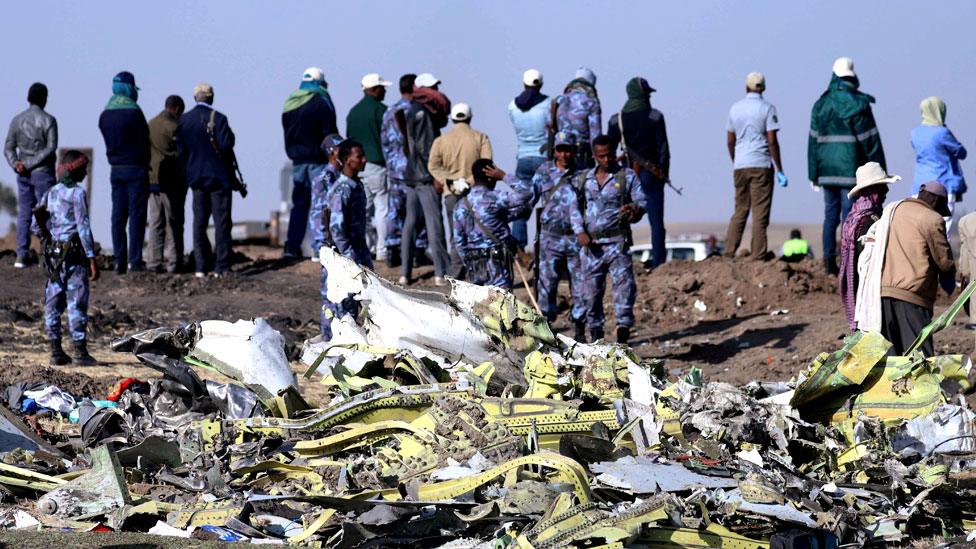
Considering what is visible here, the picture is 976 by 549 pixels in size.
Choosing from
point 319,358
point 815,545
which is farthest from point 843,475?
point 319,358

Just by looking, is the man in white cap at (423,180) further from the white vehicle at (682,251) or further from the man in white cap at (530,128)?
the white vehicle at (682,251)

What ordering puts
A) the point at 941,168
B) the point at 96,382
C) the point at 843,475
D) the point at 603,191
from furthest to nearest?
the point at 941,168
the point at 603,191
the point at 96,382
the point at 843,475

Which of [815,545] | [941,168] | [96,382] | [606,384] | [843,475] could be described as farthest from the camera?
[941,168]

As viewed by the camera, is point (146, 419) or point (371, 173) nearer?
point (146, 419)

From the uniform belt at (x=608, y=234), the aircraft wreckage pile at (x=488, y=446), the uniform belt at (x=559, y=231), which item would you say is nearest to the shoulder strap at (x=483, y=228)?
the uniform belt at (x=559, y=231)

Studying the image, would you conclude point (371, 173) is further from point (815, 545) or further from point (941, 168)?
point (815, 545)

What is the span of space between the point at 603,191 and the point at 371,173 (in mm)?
5269

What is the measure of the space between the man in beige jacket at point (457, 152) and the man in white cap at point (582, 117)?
926mm

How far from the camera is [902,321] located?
11180 mm

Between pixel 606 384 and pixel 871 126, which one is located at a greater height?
pixel 871 126

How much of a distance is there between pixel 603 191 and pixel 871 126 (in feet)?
14.6

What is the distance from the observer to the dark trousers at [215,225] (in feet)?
61.2

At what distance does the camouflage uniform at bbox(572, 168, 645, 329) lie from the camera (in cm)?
1416

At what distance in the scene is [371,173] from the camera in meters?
18.8
